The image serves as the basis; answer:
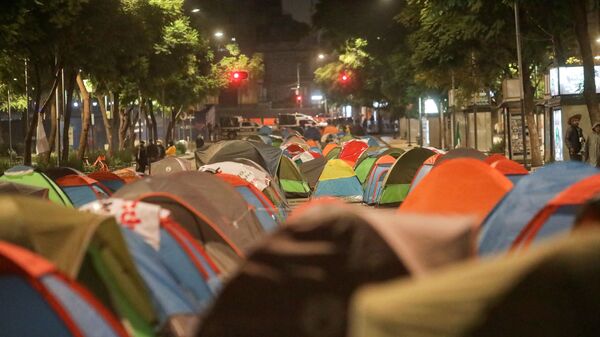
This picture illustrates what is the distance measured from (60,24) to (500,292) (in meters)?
22.8

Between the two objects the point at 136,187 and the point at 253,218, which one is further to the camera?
the point at 253,218

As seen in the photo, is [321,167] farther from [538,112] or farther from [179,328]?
[179,328]

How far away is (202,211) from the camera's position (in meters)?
9.34

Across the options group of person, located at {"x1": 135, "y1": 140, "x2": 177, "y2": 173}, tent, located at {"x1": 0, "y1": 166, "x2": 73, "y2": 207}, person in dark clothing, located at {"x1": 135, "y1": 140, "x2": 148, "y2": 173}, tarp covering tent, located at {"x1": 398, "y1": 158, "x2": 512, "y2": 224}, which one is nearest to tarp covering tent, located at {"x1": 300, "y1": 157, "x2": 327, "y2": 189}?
group of person, located at {"x1": 135, "y1": 140, "x2": 177, "y2": 173}

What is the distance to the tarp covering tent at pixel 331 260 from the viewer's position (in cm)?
446

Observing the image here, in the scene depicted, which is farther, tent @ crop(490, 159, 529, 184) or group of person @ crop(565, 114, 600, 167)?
group of person @ crop(565, 114, 600, 167)

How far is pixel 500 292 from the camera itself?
11.9 ft

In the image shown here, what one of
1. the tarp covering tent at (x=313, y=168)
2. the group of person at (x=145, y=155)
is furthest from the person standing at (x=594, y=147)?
the group of person at (x=145, y=155)

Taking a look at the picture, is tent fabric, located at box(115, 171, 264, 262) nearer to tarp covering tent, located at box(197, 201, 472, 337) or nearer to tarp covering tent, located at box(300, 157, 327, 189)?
tarp covering tent, located at box(197, 201, 472, 337)

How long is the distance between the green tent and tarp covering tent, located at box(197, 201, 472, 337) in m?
1.69

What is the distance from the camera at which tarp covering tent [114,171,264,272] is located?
351 inches

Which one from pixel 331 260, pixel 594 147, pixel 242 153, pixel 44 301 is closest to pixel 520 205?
pixel 331 260

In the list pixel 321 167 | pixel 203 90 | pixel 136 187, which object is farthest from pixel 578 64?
pixel 203 90

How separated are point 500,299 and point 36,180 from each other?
10798mm
